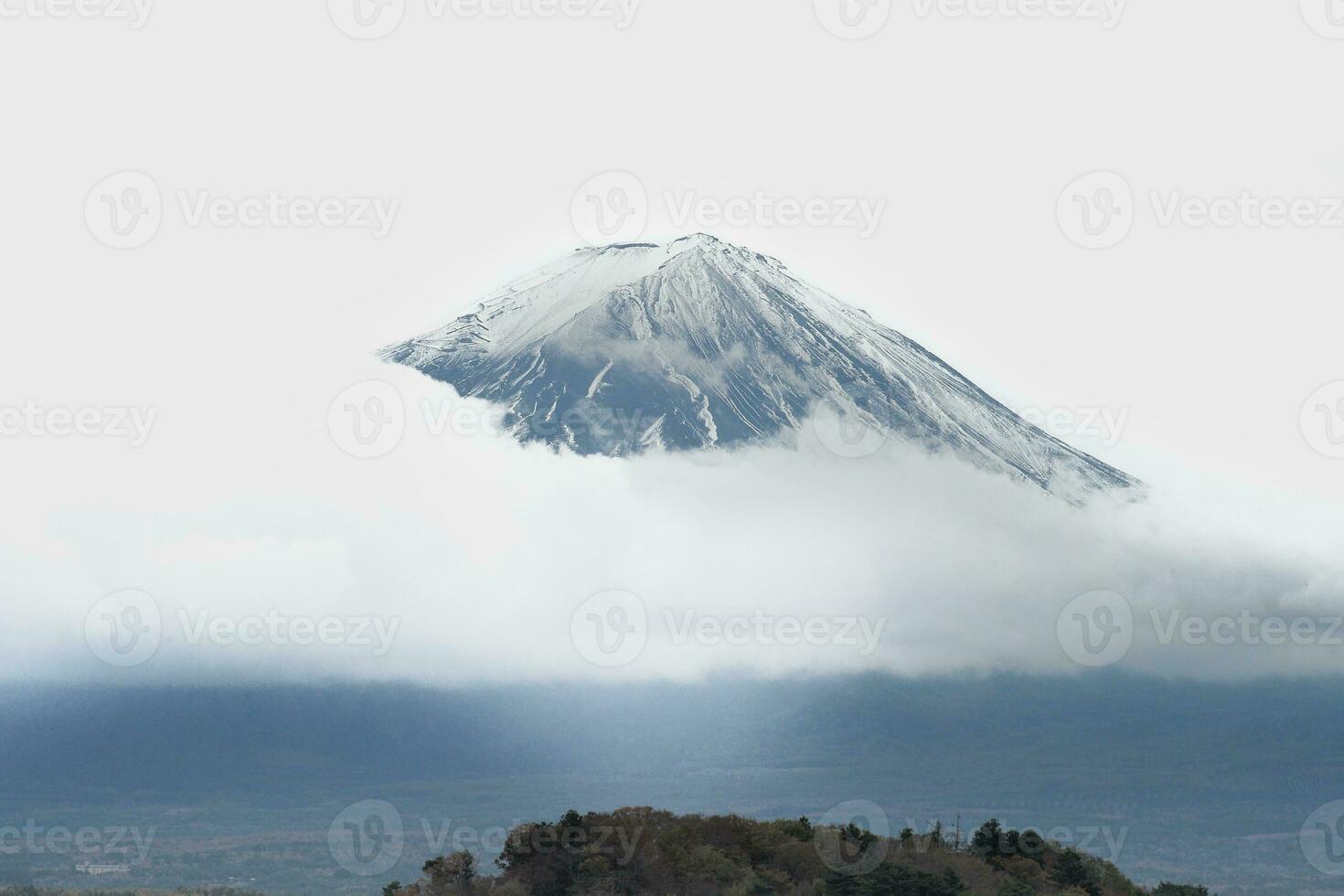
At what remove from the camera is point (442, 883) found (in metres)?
96.4

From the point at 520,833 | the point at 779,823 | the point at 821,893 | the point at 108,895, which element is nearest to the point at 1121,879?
the point at 779,823

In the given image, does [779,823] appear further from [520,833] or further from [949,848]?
[520,833]

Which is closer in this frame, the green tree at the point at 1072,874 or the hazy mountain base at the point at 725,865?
the hazy mountain base at the point at 725,865

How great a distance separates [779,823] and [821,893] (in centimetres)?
2028

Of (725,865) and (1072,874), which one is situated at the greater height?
(1072,874)

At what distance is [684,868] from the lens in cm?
9325

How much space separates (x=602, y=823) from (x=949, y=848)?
2197 centimetres

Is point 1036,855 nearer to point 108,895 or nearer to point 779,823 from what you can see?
point 779,823

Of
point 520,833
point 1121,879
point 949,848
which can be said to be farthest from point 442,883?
point 1121,879

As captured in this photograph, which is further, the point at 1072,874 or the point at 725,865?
the point at 1072,874

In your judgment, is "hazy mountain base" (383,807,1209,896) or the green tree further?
the green tree

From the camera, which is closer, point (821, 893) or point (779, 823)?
point (821, 893)

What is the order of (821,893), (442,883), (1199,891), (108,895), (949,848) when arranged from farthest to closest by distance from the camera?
(108,895) → (1199,891) → (949,848) → (442,883) → (821,893)

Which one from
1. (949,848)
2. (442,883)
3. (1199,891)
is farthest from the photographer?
(1199,891)
